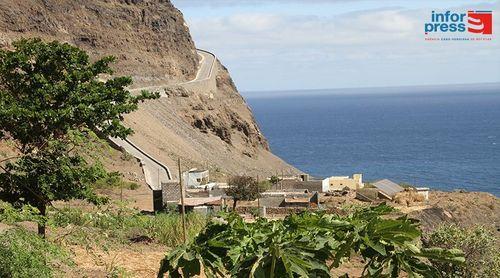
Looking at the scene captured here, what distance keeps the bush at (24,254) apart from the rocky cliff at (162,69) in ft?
154

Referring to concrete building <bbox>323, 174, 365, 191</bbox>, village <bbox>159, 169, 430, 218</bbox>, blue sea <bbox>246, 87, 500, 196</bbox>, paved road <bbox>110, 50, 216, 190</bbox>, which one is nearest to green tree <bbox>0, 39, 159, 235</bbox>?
village <bbox>159, 169, 430, 218</bbox>

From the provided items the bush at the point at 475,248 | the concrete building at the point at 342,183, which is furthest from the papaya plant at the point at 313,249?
the concrete building at the point at 342,183

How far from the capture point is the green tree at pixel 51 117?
43.7ft

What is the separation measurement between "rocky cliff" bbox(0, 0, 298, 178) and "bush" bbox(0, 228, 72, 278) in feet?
154

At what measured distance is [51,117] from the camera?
14805 mm

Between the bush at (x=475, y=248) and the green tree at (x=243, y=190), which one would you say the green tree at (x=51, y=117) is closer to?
the bush at (x=475, y=248)

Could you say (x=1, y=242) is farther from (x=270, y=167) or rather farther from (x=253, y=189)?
(x=270, y=167)

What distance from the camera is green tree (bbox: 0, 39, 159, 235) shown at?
43.7 feet

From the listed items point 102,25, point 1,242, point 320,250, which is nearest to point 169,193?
point 1,242

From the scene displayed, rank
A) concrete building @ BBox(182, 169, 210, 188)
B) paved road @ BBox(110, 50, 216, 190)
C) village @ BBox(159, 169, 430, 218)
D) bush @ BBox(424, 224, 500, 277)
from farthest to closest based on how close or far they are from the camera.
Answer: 1. paved road @ BBox(110, 50, 216, 190)
2. concrete building @ BBox(182, 169, 210, 188)
3. village @ BBox(159, 169, 430, 218)
4. bush @ BBox(424, 224, 500, 277)

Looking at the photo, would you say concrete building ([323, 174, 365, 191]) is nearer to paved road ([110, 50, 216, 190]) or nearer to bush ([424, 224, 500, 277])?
paved road ([110, 50, 216, 190])

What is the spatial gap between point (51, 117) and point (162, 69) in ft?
229

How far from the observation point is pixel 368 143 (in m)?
140

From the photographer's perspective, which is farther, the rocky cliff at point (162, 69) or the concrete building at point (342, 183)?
the rocky cliff at point (162, 69)
